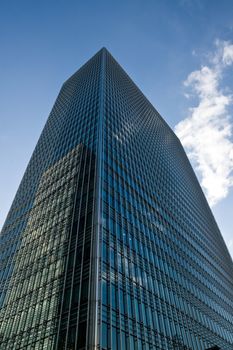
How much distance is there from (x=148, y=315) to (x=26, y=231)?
2500 cm

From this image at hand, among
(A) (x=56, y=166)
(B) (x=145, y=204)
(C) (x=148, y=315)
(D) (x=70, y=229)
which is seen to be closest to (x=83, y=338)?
(C) (x=148, y=315)

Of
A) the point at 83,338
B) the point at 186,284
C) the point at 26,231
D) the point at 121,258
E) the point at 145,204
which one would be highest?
the point at 145,204

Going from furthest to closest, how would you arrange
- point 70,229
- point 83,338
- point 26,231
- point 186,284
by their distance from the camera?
point 186,284 < point 26,231 < point 70,229 < point 83,338

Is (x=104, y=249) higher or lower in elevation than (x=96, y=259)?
higher

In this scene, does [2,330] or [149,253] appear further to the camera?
[149,253]

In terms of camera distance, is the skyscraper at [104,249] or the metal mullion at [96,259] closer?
the metal mullion at [96,259]

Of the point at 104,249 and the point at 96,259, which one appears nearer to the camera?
the point at 96,259

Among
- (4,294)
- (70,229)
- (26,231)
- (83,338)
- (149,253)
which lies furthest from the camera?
(26,231)

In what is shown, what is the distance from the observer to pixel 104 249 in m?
36.8

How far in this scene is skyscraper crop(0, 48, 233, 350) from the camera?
32594 millimetres

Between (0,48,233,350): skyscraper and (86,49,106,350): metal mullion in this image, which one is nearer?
(86,49,106,350): metal mullion

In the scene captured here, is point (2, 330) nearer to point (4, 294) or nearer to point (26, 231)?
point (4, 294)

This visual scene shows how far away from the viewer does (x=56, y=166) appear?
205 ft

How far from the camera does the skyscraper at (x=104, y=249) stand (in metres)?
32.6
